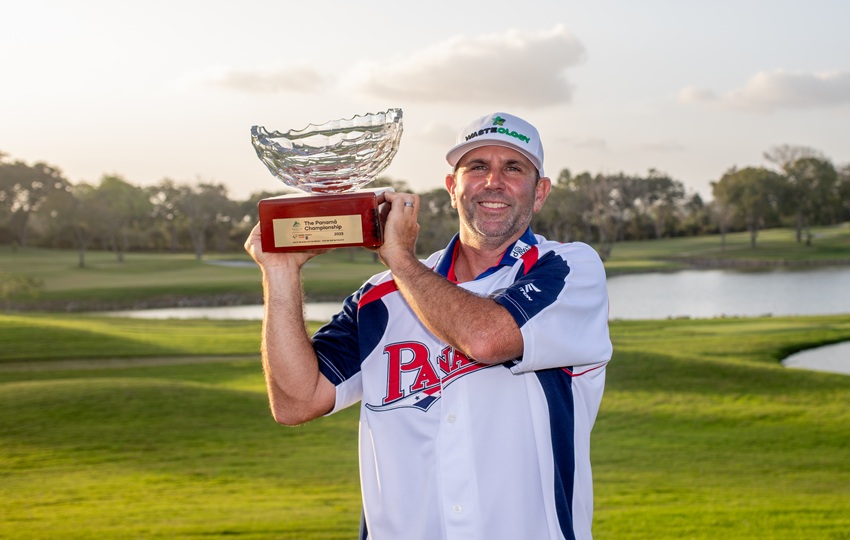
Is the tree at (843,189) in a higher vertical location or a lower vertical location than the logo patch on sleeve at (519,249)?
higher

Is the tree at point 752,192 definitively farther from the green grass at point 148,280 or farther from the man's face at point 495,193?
the man's face at point 495,193

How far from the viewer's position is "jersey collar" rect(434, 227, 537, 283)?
278 centimetres

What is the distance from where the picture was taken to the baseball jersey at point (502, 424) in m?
2.53

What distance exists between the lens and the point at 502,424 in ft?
8.49

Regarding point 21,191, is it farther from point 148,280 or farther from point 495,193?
point 495,193

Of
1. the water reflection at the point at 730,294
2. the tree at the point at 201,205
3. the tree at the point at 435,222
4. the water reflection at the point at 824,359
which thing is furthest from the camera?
the tree at the point at 201,205

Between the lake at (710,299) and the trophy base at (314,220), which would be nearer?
the trophy base at (314,220)

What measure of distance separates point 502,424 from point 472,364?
19cm

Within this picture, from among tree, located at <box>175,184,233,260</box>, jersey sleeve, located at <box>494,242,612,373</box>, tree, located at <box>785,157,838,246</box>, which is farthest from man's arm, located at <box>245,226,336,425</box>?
tree, located at <box>785,157,838,246</box>

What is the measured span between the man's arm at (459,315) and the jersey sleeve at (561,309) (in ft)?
0.13

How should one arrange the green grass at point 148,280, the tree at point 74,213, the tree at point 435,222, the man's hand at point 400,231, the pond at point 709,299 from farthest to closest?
the tree at point 435,222, the tree at point 74,213, the green grass at point 148,280, the pond at point 709,299, the man's hand at point 400,231

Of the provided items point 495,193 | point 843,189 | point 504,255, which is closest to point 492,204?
point 495,193

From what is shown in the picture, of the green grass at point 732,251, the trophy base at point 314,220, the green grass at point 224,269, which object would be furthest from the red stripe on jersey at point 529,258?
the green grass at point 732,251

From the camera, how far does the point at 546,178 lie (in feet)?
9.94
